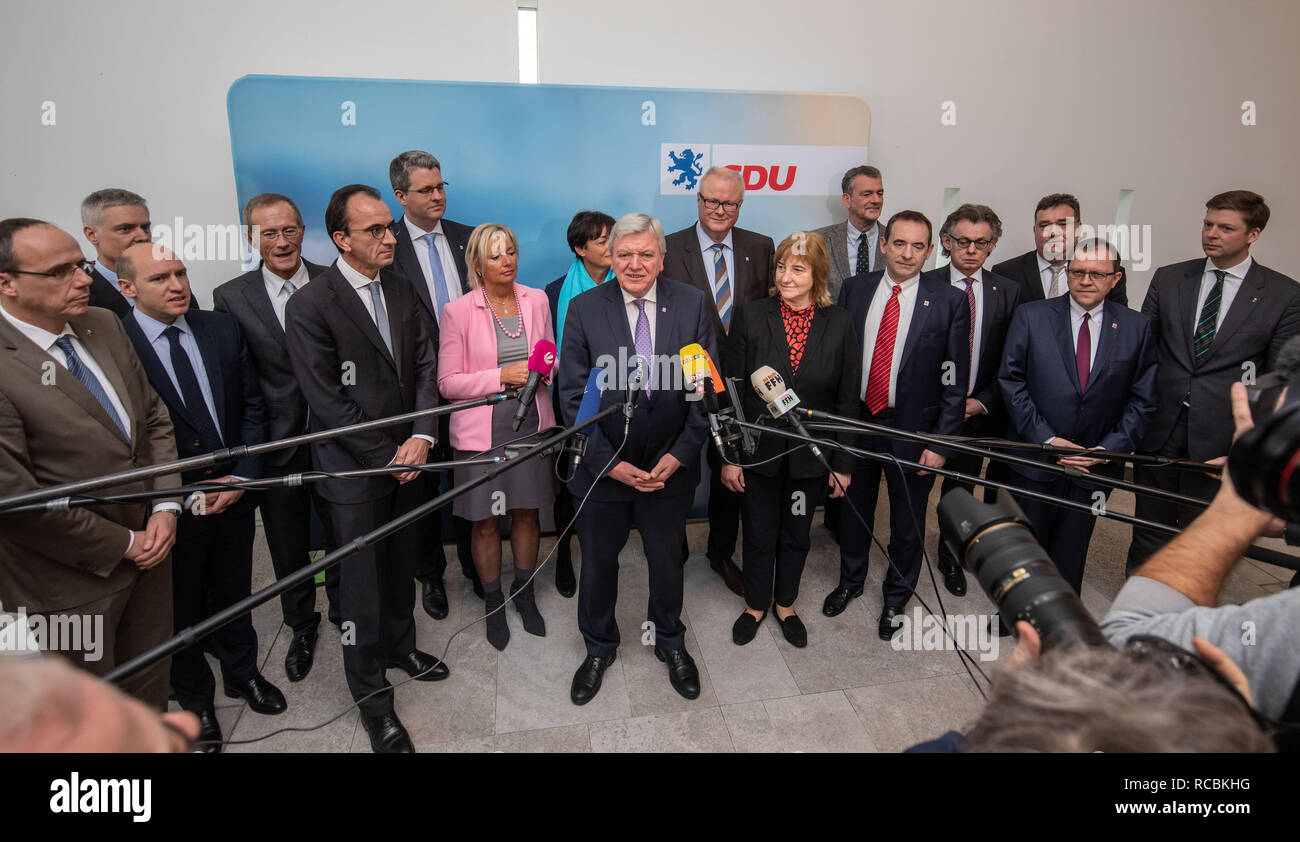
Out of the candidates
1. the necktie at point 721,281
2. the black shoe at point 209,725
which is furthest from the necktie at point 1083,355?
the black shoe at point 209,725

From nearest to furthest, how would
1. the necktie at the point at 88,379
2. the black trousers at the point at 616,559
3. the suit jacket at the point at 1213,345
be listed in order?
the necktie at the point at 88,379
the black trousers at the point at 616,559
the suit jacket at the point at 1213,345

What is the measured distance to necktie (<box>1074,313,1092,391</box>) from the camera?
3.05 metres

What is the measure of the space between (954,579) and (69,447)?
3.89 metres

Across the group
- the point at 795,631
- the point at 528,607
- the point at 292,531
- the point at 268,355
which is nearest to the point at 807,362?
the point at 795,631

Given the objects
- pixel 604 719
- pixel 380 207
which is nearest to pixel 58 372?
pixel 380 207

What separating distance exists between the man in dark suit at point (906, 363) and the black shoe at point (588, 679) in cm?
133

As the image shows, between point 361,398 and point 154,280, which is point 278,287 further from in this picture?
point 361,398

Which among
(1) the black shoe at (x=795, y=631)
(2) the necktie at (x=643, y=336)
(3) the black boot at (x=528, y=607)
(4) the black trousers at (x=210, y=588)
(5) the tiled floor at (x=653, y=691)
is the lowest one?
(5) the tiled floor at (x=653, y=691)

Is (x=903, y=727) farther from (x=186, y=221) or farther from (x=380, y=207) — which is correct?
(x=186, y=221)

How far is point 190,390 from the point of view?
2.57 meters

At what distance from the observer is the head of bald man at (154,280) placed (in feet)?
7.98

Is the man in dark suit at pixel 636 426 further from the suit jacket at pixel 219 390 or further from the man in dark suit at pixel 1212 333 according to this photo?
the man in dark suit at pixel 1212 333

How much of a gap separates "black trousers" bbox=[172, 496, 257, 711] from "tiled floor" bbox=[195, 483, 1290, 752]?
0.22 metres

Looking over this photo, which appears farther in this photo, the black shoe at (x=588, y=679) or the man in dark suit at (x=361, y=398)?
the black shoe at (x=588, y=679)
